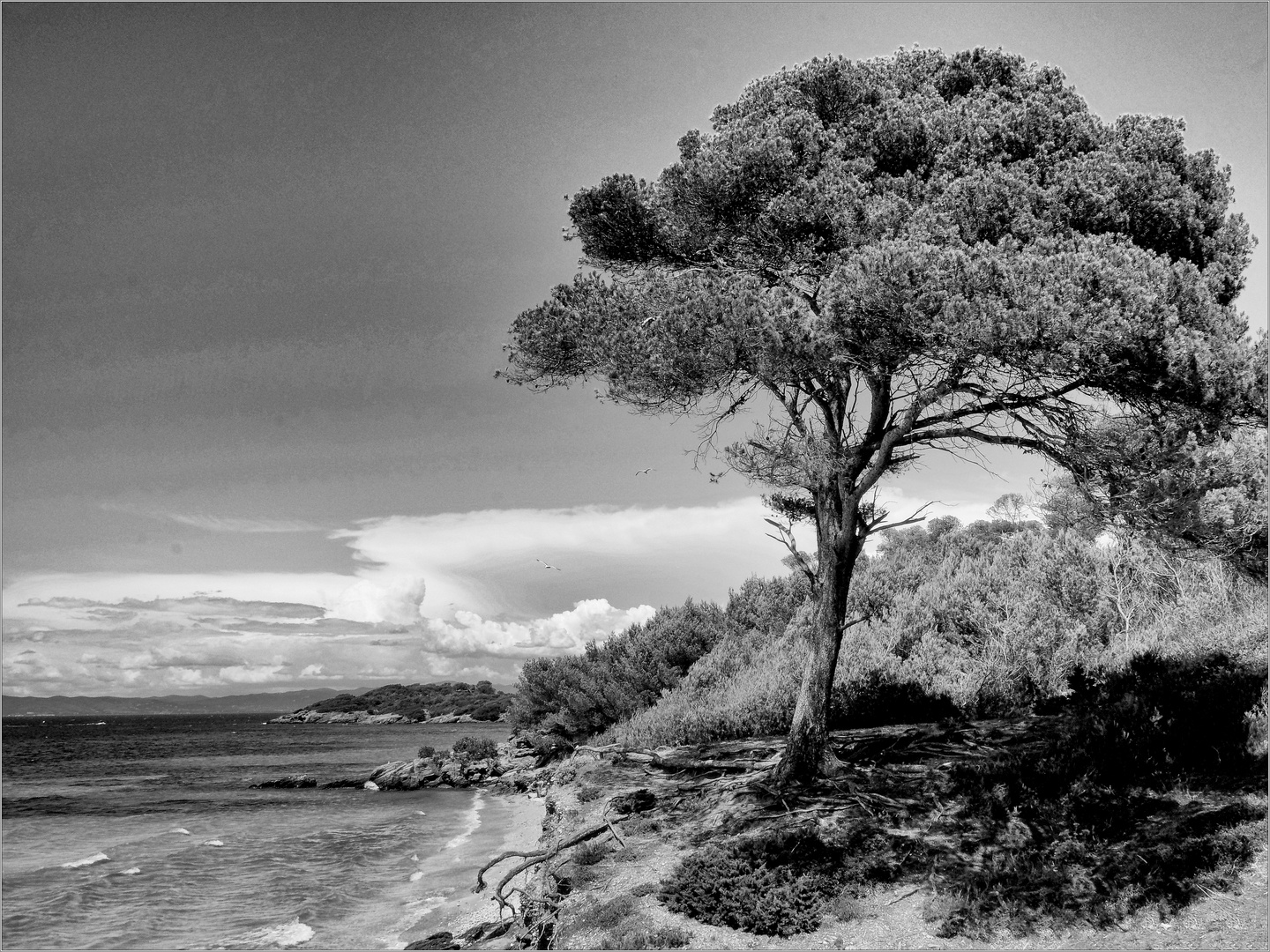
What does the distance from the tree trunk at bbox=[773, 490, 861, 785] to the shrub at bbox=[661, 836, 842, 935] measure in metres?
2.24

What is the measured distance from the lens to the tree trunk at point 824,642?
430 inches

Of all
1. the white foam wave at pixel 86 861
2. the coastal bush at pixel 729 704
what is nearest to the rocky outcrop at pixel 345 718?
the white foam wave at pixel 86 861

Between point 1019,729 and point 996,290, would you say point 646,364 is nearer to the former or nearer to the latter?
point 996,290

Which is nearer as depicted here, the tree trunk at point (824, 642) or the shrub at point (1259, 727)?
the shrub at point (1259, 727)

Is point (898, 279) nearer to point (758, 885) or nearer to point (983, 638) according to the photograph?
point (758, 885)

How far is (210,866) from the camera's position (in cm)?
1759

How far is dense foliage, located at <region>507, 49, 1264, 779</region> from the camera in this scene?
842 cm

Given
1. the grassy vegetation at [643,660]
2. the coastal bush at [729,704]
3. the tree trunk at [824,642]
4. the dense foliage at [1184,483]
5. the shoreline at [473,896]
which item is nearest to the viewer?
the dense foliage at [1184,483]

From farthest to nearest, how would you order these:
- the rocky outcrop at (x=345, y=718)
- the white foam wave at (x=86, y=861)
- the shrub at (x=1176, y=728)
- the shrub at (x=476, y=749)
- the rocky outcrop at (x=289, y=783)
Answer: the rocky outcrop at (x=345, y=718)
the rocky outcrop at (x=289, y=783)
the shrub at (x=476, y=749)
the white foam wave at (x=86, y=861)
the shrub at (x=1176, y=728)

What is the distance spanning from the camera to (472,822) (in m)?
22.0

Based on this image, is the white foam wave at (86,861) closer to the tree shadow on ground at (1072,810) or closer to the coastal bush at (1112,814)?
the tree shadow on ground at (1072,810)

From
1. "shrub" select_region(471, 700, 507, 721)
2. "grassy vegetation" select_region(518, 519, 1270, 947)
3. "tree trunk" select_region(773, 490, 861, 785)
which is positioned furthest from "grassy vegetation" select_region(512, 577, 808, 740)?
"shrub" select_region(471, 700, 507, 721)

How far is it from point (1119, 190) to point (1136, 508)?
13.5 ft

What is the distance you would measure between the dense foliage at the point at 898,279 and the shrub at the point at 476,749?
26.7m
